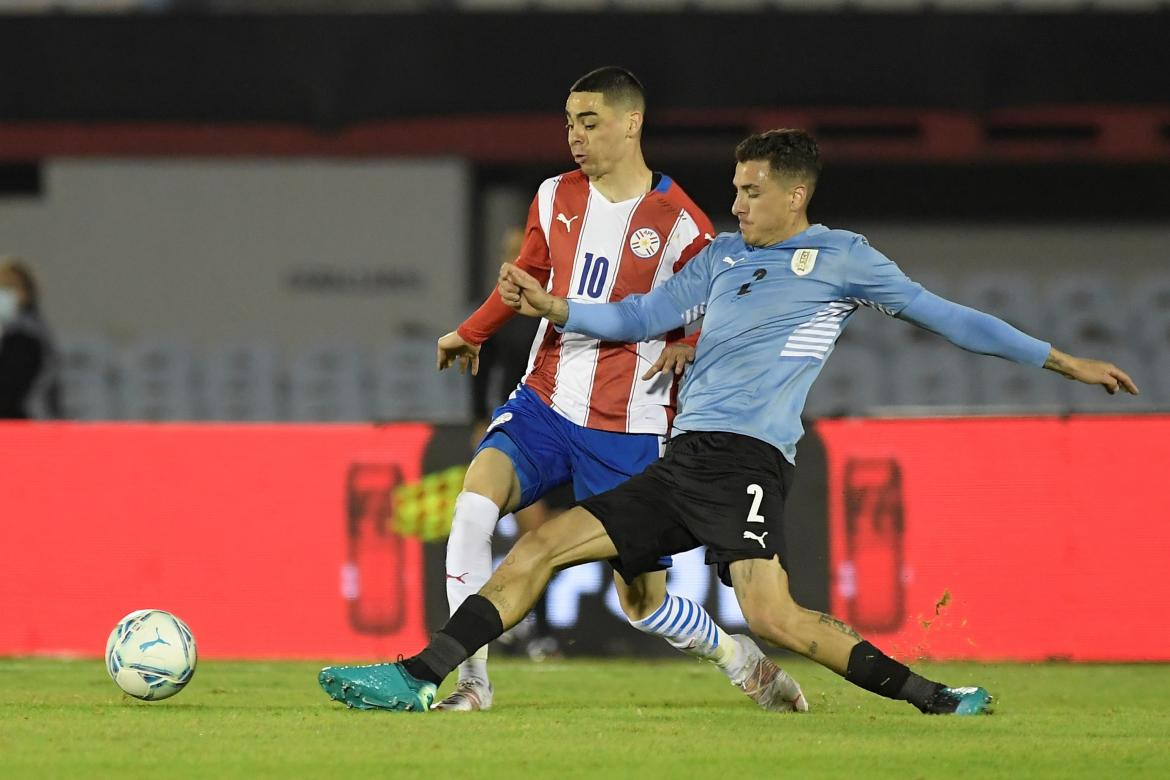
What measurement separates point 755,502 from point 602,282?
99cm

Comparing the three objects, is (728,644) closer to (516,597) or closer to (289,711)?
(516,597)

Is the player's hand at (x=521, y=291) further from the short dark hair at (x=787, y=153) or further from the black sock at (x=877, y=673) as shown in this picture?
the black sock at (x=877, y=673)

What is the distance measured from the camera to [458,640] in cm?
546

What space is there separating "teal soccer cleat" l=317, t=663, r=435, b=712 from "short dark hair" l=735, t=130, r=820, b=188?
78.8 inches

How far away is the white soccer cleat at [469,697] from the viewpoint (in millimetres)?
5734

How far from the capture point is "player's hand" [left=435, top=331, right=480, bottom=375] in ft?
20.1

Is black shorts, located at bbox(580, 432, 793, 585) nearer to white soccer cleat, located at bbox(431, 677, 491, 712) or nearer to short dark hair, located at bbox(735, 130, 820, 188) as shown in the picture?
white soccer cleat, located at bbox(431, 677, 491, 712)

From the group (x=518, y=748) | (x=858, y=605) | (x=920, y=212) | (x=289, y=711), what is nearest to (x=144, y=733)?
(x=289, y=711)

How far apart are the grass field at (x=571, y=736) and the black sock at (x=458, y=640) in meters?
0.15

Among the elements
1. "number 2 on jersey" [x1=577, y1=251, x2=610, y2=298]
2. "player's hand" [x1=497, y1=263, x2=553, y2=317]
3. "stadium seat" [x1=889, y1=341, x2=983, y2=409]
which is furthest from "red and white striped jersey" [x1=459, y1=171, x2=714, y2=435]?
"stadium seat" [x1=889, y1=341, x2=983, y2=409]

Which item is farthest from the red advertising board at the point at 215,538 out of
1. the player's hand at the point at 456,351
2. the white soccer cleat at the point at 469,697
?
the white soccer cleat at the point at 469,697

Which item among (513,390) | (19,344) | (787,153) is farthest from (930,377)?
(787,153)

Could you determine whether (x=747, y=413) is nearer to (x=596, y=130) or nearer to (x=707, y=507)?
(x=707, y=507)

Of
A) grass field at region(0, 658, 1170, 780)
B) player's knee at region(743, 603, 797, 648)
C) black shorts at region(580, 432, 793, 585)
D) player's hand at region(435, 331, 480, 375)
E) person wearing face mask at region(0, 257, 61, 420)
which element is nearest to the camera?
grass field at region(0, 658, 1170, 780)
